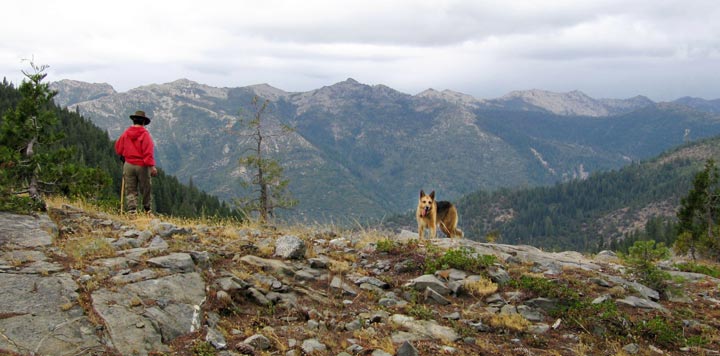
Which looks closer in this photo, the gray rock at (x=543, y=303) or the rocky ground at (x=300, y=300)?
the rocky ground at (x=300, y=300)

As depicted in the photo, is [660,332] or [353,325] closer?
[353,325]

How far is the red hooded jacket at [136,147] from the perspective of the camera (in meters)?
14.7

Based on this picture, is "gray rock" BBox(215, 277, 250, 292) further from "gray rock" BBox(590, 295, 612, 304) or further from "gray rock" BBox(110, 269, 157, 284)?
"gray rock" BBox(590, 295, 612, 304)

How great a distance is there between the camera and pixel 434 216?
16.5m

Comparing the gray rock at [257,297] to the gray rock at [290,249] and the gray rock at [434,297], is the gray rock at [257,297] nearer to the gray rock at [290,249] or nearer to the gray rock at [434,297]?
the gray rock at [290,249]

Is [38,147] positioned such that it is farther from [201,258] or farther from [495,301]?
[495,301]

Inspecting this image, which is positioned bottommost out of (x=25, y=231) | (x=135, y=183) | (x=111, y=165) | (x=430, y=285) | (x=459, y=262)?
(x=111, y=165)

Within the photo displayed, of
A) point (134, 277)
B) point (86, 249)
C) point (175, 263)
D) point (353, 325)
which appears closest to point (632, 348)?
point (353, 325)

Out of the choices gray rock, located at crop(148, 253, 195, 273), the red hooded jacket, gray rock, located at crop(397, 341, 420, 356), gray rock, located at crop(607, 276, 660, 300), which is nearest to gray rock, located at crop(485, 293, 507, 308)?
gray rock, located at crop(397, 341, 420, 356)

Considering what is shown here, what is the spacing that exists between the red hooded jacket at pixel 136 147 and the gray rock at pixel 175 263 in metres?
7.04

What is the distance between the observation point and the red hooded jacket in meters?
14.7

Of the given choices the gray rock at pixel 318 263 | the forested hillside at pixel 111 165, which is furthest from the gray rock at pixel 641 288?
the forested hillside at pixel 111 165

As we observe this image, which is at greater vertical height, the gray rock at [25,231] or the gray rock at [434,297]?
the gray rock at [25,231]

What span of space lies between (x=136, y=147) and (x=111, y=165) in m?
123
